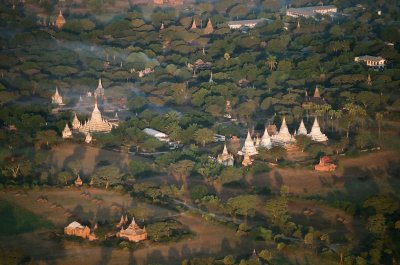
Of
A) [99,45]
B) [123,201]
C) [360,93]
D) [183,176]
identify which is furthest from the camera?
[99,45]

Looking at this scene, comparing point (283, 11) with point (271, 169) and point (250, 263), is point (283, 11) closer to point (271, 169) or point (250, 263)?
point (271, 169)

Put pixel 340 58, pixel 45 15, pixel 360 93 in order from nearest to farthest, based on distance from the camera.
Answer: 1. pixel 360 93
2. pixel 340 58
3. pixel 45 15

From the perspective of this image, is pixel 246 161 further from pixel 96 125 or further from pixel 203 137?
pixel 96 125

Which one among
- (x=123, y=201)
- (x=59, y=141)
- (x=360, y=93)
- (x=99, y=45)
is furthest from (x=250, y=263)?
(x=99, y=45)

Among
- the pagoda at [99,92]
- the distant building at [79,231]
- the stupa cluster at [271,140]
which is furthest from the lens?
the pagoda at [99,92]

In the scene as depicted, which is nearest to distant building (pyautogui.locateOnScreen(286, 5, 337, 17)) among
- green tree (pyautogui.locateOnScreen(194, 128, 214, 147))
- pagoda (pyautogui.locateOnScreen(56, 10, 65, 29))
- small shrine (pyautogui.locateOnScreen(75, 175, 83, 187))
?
pagoda (pyautogui.locateOnScreen(56, 10, 65, 29))

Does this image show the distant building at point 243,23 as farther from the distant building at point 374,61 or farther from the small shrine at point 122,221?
the small shrine at point 122,221

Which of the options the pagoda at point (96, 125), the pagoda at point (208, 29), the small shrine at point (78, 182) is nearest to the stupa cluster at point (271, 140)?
the small shrine at point (78, 182)
